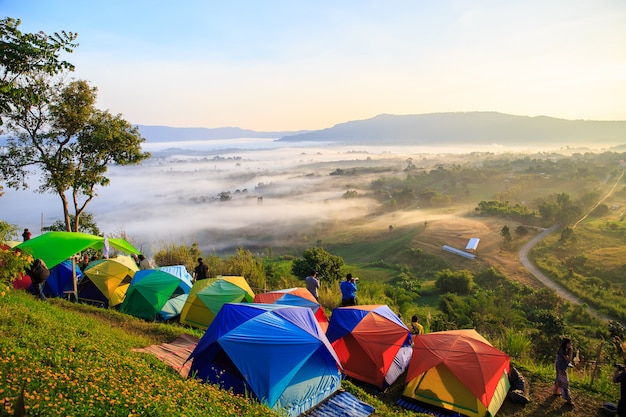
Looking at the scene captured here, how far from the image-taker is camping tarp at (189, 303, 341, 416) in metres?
7.01

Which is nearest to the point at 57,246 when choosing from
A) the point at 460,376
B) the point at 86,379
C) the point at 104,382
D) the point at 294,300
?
the point at 294,300

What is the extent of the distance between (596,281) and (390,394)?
29721mm

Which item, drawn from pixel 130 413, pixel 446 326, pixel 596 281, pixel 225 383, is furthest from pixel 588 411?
pixel 596 281

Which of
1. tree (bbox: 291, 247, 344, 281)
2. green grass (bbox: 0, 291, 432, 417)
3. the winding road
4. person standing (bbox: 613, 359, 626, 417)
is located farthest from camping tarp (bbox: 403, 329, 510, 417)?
the winding road

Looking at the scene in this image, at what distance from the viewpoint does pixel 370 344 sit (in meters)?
9.00

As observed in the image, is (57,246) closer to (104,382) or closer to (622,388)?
(104,382)

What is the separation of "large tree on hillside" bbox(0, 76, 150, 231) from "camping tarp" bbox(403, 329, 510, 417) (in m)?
13.3

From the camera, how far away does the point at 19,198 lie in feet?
443

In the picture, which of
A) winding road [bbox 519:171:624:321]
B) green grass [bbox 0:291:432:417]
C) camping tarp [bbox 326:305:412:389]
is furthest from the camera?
winding road [bbox 519:171:624:321]

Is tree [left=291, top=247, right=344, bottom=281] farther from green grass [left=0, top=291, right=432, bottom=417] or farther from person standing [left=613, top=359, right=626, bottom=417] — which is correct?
person standing [left=613, top=359, right=626, bottom=417]

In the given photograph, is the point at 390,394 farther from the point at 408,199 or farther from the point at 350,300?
the point at 408,199

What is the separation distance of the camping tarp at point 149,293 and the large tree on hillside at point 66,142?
591cm

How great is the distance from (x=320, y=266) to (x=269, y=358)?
540 inches

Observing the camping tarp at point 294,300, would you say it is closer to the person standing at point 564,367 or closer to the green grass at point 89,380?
the green grass at point 89,380
